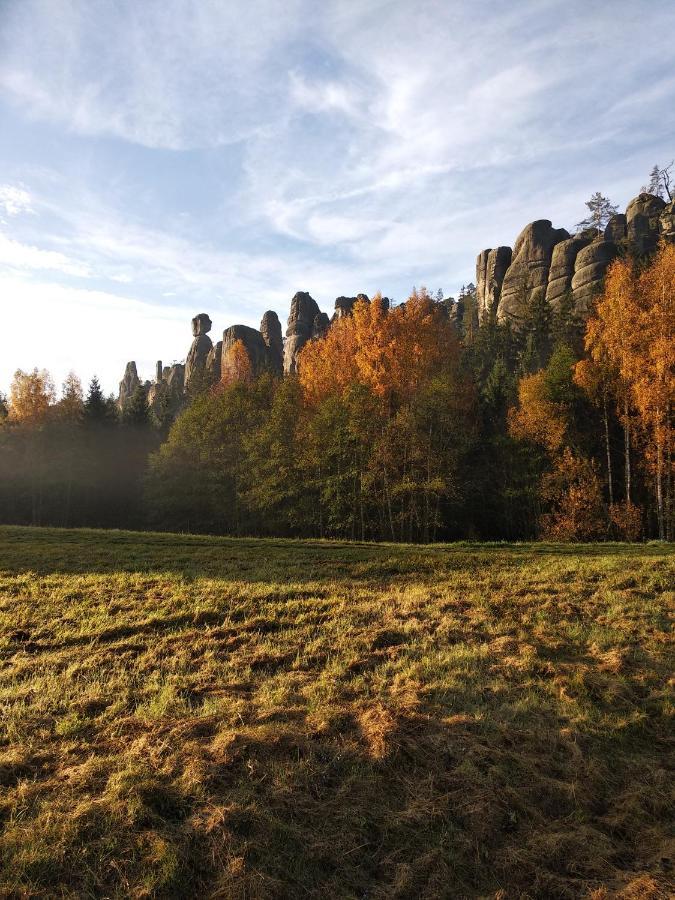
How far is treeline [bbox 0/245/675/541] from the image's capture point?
24969mm

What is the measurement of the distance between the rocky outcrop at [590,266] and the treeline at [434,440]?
575 inches

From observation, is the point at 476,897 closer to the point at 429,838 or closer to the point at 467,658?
the point at 429,838

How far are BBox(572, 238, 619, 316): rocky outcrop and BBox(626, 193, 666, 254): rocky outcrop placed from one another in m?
3.27

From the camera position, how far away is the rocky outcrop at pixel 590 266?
55.9 meters

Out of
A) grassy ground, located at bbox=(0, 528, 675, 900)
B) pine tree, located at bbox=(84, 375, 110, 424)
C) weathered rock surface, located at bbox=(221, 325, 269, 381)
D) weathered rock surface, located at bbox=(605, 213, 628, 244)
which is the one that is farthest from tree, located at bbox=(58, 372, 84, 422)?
weathered rock surface, located at bbox=(605, 213, 628, 244)

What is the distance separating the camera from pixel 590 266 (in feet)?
189

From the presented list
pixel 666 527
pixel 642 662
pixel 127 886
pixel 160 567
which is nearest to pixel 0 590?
pixel 160 567

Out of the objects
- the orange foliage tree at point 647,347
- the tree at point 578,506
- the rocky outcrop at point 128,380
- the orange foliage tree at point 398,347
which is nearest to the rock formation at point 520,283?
the orange foliage tree at point 398,347

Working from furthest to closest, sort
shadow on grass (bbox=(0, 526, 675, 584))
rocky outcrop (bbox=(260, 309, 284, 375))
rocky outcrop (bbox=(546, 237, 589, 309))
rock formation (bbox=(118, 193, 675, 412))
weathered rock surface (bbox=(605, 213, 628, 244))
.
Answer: rocky outcrop (bbox=(260, 309, 284, 375)) < weathered rock surface (bbox=(605, 213, 628, 244)) < rocky outcrop (bbox=(546, 237, 589, 309)) < rock formation (bbox=(118, 193, 675, 412)) < shadow on grass (bbox=(0, 526, 675, 584))

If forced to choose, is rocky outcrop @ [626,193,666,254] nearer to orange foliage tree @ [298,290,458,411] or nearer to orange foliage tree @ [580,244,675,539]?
orange foliage tree @ [580,244,675,539]

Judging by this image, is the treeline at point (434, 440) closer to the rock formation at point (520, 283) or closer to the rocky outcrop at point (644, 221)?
the rock formation at point (520, 283)

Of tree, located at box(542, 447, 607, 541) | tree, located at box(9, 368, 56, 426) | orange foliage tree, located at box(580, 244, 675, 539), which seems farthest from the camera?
tree, located at box(9, 368, 56, 426)

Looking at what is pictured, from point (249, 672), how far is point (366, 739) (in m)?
2.70

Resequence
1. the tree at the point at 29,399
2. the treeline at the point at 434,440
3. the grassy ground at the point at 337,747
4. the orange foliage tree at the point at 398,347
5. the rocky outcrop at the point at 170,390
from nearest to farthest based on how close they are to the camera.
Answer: the grassy ground at the point at 337,747
the treeline at the point at 434,440
the orange foliage tree at the point at 398,347
the tree at the point at 29,399
the rocky outcrop at the point at 170,390
